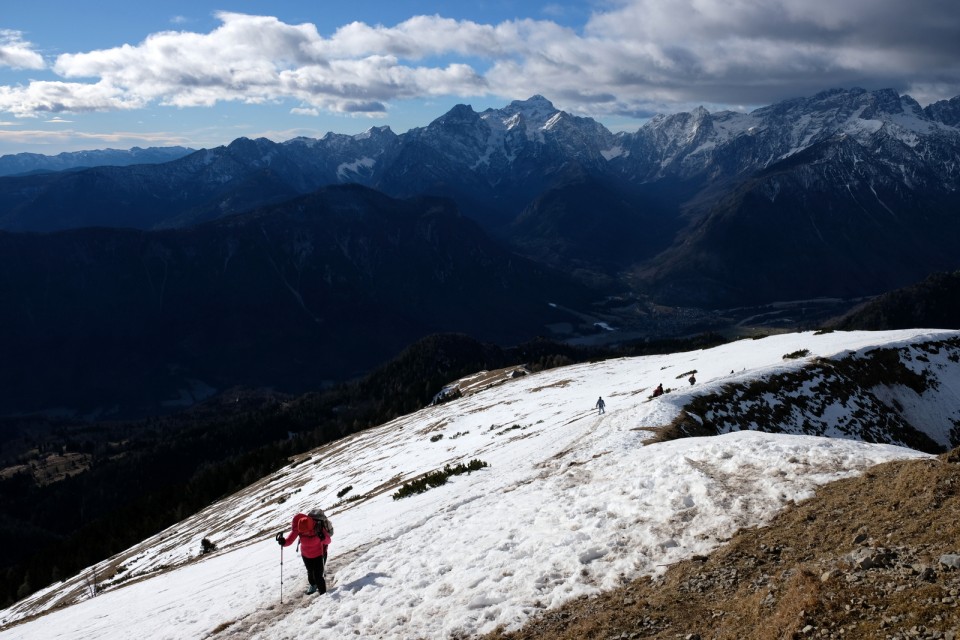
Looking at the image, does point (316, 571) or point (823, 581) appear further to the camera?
point (316, 571)

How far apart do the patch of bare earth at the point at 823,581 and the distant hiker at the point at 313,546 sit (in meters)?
7.46

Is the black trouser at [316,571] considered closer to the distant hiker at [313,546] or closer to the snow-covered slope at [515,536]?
the distant hiker at [313,546]

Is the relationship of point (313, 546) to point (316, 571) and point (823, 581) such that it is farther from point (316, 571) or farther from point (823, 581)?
point (823, 581)

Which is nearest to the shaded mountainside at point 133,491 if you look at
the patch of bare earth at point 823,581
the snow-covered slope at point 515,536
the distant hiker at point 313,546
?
the snow-covered slope at point 515,536

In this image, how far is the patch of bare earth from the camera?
10.7 meters

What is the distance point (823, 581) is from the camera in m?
12.0

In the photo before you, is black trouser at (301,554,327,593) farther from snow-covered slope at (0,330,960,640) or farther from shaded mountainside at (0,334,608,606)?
shaded mountainside at (0,334,608,606)

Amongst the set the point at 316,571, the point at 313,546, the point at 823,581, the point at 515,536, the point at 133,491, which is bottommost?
the point at 133,491

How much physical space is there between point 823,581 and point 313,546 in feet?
46.7

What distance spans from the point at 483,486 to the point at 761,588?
53.5 feet

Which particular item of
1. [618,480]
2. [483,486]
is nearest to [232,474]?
[483,486]

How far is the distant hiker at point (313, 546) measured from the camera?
1905cm

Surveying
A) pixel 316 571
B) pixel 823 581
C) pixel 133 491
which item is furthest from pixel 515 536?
pixel 133 491

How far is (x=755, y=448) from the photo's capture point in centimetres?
2234
